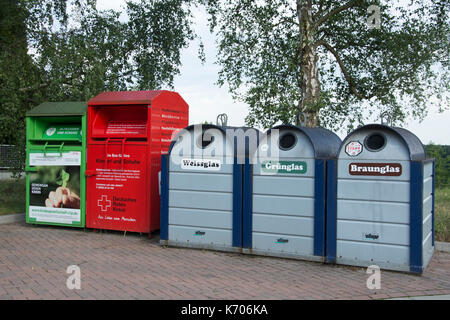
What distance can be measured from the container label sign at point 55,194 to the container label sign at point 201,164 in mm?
2303

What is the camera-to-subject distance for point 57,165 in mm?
8609

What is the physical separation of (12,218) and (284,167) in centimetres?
579

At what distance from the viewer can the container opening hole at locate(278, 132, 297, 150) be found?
6.61 m

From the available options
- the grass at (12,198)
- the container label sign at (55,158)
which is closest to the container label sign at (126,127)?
the container label sign at (55,158)

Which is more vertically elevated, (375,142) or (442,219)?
(375,142)

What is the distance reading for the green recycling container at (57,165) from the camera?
845 centimetres

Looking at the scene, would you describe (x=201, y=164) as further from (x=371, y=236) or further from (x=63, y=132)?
(x=63, y=132)

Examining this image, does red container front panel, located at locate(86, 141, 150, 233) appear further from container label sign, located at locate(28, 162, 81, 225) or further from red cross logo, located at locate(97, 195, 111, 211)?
container label sign, located at locate(28, 162, 81, 225)

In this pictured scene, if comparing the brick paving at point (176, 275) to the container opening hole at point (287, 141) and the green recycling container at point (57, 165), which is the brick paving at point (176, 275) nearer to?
the green recycling container at point (57, 165)

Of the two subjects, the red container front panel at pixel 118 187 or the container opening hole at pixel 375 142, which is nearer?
the container opening hole at pixel 375 142

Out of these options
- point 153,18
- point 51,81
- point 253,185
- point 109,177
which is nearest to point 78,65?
point 51,81

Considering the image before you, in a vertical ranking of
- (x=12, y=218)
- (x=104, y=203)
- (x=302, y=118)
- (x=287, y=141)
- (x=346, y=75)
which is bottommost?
(x=12, y=218)

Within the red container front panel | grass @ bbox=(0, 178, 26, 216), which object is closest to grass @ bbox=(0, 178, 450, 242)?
grass @ bbox=(0, 178, 26, 216)

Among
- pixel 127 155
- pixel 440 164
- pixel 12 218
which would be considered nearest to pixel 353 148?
pixel 127 155
